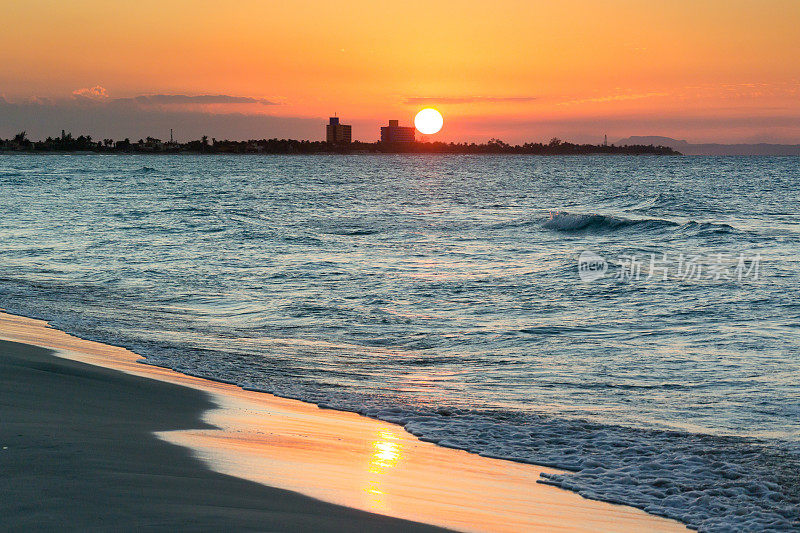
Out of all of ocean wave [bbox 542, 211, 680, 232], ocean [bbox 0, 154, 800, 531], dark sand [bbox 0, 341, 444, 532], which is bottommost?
ocean [bbox 0, 154, 800, 531]

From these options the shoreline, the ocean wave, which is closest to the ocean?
the shoreline

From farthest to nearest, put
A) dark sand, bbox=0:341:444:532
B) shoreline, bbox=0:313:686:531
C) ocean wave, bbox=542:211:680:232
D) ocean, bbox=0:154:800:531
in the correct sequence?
ocean wave, bbox=542:211:680:232 → ocean, bbox=0:154:800:531 → shoreline, bbox=0:313:686:531 → dark sand, bbox=0:341:444:532

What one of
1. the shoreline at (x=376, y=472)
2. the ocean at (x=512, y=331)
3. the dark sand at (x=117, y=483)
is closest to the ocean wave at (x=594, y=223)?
the ocean at (x=512, y=331)

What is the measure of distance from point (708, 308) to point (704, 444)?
8016 mm

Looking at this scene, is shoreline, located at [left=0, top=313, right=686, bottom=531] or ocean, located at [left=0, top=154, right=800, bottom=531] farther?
ocean, located at [left=0, top=154, right=800, bottom=531]

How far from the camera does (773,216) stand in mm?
38500

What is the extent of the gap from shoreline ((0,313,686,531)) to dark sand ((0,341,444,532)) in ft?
0.31

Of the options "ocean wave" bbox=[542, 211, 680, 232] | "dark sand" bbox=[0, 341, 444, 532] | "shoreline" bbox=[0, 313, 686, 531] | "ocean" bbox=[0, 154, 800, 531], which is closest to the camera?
"dark sand" bbox=[0, 341, 444, 532]

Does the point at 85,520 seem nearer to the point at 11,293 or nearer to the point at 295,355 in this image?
the point at 295,355

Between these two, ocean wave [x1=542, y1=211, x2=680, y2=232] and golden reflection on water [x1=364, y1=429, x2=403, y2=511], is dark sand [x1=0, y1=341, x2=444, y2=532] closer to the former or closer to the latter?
golden reflection on water [x1=364, y1=429, x2=403, y2=511]

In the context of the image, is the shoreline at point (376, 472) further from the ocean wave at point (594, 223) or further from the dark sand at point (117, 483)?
the ocean wave at point (594, 223)

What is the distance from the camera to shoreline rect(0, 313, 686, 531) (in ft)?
15.7

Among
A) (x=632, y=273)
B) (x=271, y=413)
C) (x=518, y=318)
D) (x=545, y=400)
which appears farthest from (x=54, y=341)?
(x=632, y=273)

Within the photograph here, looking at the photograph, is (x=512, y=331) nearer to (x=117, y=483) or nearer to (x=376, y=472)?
(x=376, y=472)
